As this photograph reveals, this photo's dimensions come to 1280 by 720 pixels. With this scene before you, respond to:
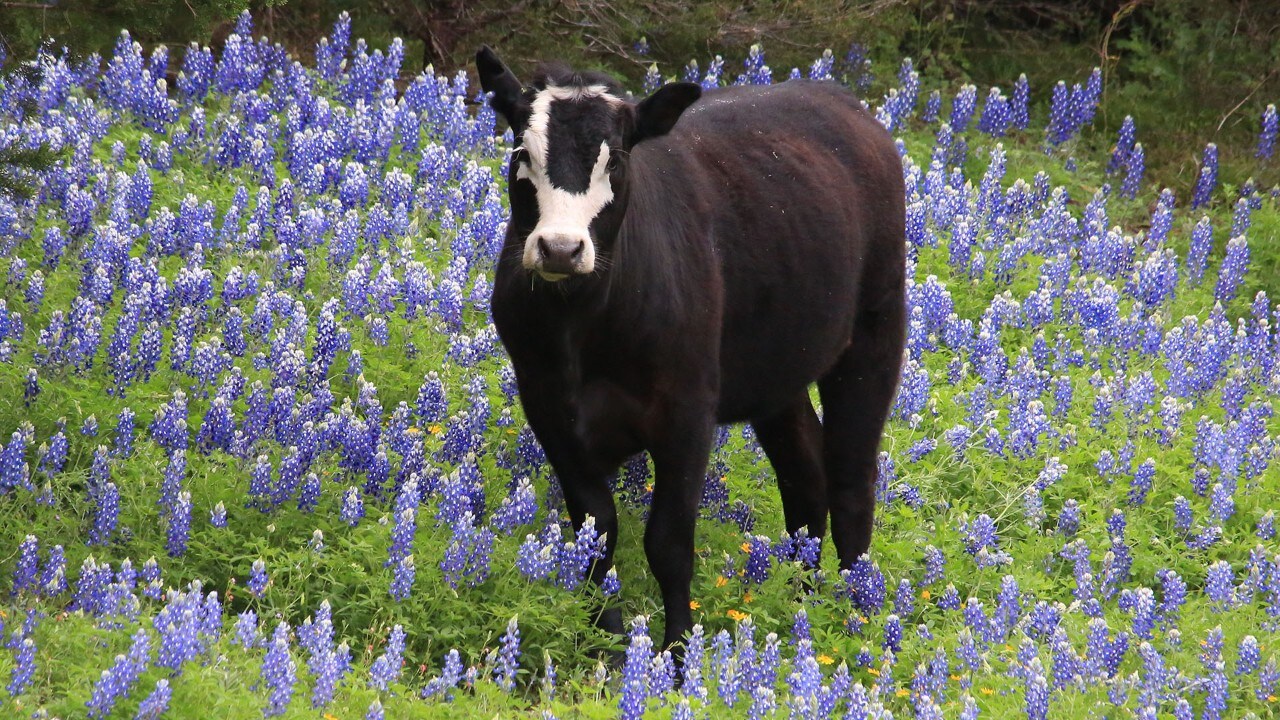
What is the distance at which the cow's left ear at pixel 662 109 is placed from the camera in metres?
5.43

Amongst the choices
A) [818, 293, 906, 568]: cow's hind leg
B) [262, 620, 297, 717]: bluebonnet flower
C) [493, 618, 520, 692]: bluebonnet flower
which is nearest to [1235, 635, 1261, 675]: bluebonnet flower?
[818, 293, 906, 568]: cow's hind leg

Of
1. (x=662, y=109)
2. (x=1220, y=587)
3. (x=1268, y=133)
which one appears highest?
(x=1268, y=133)

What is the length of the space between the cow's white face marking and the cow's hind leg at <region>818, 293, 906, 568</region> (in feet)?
6.45

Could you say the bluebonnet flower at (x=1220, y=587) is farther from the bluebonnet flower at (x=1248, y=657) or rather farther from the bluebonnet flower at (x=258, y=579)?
the bluebonnet flower at (x=258, y=579)

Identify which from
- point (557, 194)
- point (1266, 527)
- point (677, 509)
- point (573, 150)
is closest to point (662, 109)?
point (573, 150)

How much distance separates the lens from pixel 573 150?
17.2 ft

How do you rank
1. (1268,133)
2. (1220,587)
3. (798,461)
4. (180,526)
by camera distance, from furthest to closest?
(1268,133)
(798,461)
(1220,587)
(180,526)

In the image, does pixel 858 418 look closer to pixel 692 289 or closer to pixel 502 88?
pixel 692 289

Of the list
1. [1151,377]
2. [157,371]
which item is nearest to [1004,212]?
[1151,377]

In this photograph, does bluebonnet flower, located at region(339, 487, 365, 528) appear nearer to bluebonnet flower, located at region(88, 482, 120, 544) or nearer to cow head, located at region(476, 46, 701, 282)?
bluebonnet flower, located at region(88, 482, 120, 544)

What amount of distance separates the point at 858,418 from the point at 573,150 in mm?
2197

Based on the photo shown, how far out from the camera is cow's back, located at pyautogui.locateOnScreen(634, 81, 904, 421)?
6141 millimetres

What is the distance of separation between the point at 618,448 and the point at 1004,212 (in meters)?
5.87

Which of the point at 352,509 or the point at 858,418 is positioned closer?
the point at 352,509
